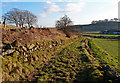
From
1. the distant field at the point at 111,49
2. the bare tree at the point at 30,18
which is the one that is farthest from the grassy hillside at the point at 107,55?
the bare tree at the point at 30,18

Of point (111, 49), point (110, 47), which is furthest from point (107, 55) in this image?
point (110, 47)

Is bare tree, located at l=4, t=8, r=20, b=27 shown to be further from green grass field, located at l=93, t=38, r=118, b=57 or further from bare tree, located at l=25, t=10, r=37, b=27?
green grass field, located at l=93, t=38, r=118, b=57

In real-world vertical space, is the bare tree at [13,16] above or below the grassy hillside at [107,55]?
above

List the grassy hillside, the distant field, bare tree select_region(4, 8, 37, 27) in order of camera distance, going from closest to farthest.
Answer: the grassy hillside
the distant field
bare tree select_region(4, 8, 37, 27)

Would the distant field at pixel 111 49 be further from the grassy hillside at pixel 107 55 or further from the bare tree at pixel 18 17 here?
the bare tree at pixel 18 17

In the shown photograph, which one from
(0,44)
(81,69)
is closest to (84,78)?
(81,69)

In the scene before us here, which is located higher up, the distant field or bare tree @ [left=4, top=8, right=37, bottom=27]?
bare tree @ [left=4, top=8, right=37, bottom=27]

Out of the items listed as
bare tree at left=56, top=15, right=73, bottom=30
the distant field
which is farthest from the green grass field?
bare tree at left=56, top=15, right=73, bottom=30

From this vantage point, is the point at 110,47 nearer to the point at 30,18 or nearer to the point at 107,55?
the point at 107,55

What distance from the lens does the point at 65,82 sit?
7.86 metres

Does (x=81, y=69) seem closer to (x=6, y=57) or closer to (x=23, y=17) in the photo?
(x=6, y=57)

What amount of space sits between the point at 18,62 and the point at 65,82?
18.4ft

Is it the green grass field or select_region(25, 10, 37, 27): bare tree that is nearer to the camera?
A: the green grass field

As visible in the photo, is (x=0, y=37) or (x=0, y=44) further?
(x=0, y=37)
